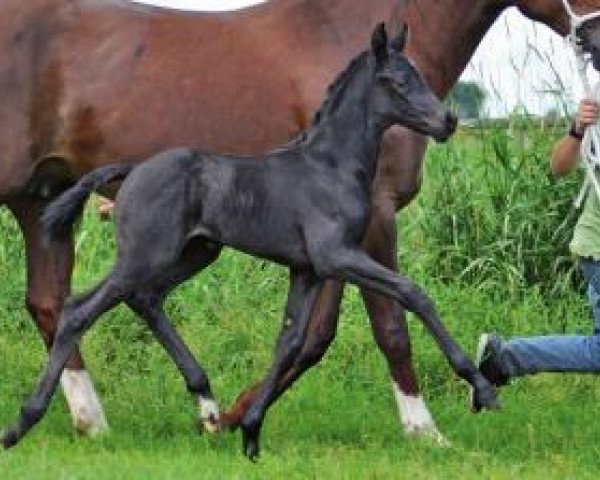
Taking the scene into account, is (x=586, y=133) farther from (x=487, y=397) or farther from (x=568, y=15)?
(x=487, y=397)

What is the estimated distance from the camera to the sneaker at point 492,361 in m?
6.79

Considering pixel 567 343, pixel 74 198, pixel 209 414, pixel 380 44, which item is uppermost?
pixel 380 44

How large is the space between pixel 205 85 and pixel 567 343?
1.91 metres

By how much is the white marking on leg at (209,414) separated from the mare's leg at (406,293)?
89 centimetres

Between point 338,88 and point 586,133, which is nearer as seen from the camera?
point 338,88

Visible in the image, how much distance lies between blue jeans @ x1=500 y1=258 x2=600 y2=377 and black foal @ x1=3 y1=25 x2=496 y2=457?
1.16 meters

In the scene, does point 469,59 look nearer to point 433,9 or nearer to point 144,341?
point 433,9

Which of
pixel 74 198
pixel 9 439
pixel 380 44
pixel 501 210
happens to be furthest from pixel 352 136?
pixel 501 210

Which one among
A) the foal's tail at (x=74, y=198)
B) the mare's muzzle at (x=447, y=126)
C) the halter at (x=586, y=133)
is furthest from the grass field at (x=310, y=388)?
the mare's muzzle at (x=447, y=126)

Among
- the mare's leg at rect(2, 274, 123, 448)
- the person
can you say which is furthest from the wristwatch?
the mare's leg at rect(2, 274, 123, 448)

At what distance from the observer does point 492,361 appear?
6.81 m

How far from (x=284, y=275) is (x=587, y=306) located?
6.62ft

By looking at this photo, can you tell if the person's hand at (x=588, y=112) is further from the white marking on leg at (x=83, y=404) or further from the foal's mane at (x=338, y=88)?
the white marking on leg at (x=83, y=404)

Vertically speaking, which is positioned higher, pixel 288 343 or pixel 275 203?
pixel 275 203
